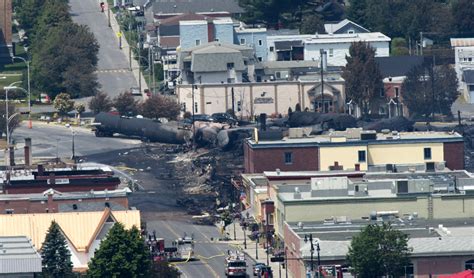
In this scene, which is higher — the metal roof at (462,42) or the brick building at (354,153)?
the metal roof at (462,42)

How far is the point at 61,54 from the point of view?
163375 mm

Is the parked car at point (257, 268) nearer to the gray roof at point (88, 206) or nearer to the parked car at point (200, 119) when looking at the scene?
the gray roof at point (88, 206)

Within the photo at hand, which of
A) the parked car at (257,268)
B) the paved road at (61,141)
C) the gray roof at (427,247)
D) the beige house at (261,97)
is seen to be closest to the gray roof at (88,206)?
the parked car at (257,268)

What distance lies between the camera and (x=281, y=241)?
343ft

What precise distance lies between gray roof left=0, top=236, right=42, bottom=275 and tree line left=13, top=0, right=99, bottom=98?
69.6 metres

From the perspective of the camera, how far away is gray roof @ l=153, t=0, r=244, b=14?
185 meters

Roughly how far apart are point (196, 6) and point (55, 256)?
93.5m

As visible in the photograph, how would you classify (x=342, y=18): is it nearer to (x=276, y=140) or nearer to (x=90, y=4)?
(x=90, y=4)

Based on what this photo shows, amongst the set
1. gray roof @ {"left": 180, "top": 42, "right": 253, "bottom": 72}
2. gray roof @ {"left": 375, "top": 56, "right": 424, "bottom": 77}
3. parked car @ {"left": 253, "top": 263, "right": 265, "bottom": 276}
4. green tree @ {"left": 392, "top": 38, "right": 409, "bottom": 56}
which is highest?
gray roof @ {"left": 180, "top": 42, "right": 253, "bottom": 72}

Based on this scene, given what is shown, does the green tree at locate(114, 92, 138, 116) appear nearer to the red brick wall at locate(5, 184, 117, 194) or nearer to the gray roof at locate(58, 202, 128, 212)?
the red brick wall at locate(5, 184, 117, 194)

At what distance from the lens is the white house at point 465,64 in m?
160

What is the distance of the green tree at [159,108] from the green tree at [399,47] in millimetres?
24089

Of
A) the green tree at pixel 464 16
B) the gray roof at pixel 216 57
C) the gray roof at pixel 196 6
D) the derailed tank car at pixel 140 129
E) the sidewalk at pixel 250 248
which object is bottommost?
the sidewalk at pixel 250 248

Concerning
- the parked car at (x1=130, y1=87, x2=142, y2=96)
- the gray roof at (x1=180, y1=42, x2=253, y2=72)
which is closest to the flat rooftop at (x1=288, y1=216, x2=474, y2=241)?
the gray roof at (x1=180, y1=42, x2=253, y2=72)
